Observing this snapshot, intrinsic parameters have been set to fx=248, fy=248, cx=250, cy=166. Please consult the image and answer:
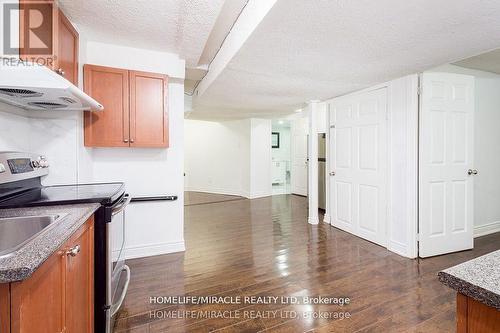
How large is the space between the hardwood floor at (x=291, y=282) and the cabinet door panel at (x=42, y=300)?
89cm

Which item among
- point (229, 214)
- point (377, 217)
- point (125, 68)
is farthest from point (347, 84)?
point (229, 214)

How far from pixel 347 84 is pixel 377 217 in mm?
1740

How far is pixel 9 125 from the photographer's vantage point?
171 cm

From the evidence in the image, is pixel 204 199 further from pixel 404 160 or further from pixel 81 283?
pixel 81 283

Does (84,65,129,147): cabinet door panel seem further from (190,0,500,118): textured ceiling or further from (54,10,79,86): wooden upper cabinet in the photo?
(190,0,500,118): textured ceiling

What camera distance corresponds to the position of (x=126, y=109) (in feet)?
8.02

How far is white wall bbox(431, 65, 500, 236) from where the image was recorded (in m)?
3.44

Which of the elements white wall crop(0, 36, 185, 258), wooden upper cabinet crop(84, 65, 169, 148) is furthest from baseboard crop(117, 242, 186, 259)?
wooden upper cabinet crop(84, 65, 169, 148)

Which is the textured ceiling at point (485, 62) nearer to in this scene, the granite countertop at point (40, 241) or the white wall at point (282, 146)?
the granite countertop at point (40, 241)

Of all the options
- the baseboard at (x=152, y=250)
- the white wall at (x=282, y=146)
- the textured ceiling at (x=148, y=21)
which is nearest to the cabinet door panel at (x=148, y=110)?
the textured ceiling at (x=148, y=21)

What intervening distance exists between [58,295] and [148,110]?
6.36 ft

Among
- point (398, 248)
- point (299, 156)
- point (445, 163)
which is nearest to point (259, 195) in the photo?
point (299, 156)

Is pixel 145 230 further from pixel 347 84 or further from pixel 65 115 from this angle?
pixel 347 84

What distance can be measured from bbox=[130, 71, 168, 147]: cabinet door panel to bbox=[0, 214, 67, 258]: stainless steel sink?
1.35 meters
